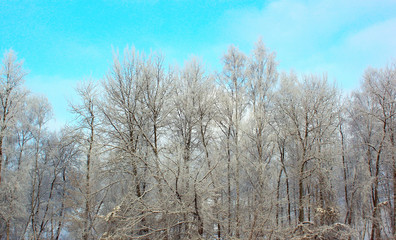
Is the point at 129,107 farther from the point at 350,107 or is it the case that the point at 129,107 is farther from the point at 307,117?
the point at 350,107

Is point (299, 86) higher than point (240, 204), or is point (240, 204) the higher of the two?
point (299, 86)

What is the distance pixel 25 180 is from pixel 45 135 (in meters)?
4.36

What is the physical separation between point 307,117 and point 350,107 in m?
7.55

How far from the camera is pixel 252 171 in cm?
1380

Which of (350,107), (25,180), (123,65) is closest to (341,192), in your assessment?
(350,107)

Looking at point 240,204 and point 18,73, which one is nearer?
point 240,204

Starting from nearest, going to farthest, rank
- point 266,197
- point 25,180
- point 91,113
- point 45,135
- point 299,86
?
point 266,197, point 91,113, point 299,86, point 25,180, point 45,135

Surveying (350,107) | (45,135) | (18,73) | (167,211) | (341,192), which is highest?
(18,73)

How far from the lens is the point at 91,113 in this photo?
11.3 metres

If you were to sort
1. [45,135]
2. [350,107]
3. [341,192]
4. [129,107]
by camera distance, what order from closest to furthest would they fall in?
1. [129,107]
2. [350,107]
3. [45,135]
4. [341,192]

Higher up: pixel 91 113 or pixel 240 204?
pixel 91 113

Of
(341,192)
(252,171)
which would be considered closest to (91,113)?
(252,171)

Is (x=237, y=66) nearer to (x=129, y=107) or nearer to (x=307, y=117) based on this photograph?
(x=307, y=117)

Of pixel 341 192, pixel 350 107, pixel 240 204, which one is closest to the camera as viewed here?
pixel 240 204
